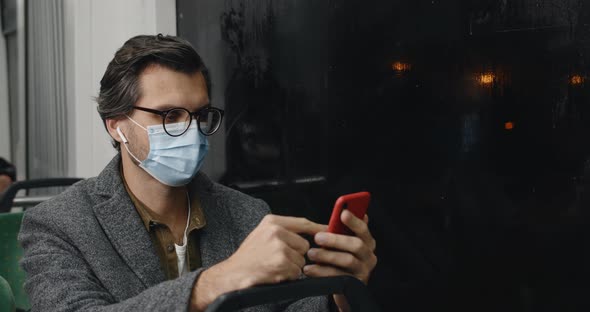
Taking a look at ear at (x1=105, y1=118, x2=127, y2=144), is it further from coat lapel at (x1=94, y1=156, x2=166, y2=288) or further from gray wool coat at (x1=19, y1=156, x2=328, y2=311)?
coat lapel at (x1=94, y1=156, x2=166, y2=288)

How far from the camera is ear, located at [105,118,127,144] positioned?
185 cm

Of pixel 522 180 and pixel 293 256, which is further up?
pixel 522 180

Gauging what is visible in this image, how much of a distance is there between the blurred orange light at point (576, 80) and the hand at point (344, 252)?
2.07 ft

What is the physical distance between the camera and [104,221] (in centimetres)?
169

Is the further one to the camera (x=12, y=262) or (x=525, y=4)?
(x=12, y=262)

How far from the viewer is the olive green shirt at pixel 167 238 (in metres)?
1.77

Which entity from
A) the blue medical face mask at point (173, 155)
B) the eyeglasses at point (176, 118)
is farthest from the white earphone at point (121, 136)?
the eyeglasses at point (176, 118)

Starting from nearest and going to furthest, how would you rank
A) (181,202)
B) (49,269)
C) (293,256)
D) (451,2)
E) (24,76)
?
(293,256) → (49,269) → (451,2) → (181,202) → (24,76)

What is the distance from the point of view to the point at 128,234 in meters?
1.69

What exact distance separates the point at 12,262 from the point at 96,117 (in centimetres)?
170

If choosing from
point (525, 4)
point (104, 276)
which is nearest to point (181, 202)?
point (104, 276)

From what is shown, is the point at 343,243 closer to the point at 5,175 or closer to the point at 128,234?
the point at 128,234

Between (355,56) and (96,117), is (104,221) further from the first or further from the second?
(96,117)

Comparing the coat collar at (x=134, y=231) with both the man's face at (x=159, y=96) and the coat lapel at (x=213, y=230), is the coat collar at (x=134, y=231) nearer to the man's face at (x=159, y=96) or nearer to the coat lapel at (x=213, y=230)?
the coat lapel at (x=213, y=230)
